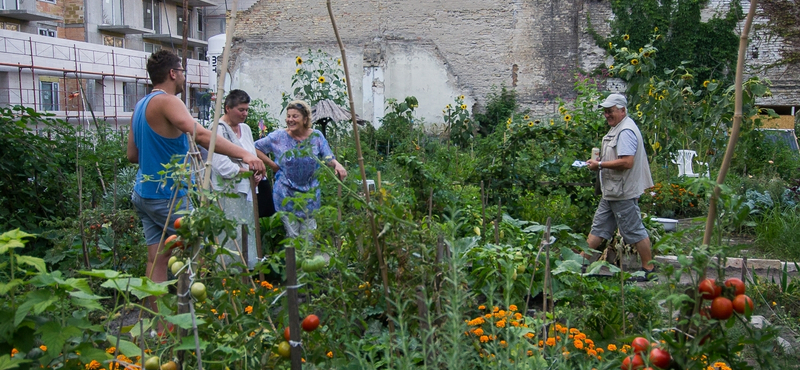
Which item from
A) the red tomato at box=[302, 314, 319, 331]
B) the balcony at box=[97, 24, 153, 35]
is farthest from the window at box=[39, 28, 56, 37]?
the red tomato at box=[302, 314, 319, 331]

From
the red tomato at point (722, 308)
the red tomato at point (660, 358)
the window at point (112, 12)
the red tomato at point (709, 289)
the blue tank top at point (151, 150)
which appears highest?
the window at point (112, 12)

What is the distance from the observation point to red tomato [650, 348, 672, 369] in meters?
1.62

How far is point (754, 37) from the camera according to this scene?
17453 mm

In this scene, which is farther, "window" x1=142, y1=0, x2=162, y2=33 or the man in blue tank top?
"window" x1=142, y1=0, x2=162, y2=33

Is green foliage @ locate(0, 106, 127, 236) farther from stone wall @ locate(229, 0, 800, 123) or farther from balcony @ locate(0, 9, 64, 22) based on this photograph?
balcony @ locate(0, 9, 64, 22)

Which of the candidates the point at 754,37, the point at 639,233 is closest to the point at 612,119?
the point at 639,233

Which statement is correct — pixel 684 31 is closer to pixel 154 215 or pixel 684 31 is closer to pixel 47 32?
pixel 154 215

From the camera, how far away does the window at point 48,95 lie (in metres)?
22.7

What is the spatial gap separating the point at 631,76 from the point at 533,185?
2983 millimetres

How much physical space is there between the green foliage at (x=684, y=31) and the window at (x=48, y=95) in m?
19.0

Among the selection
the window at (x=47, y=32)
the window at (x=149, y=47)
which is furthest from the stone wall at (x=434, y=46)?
the window at (x=149, y=47)

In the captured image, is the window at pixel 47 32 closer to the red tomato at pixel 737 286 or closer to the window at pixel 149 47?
the window at pixel 149 47

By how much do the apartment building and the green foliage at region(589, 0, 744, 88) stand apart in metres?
12.6

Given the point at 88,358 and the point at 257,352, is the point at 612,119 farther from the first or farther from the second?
the point at 88,358
